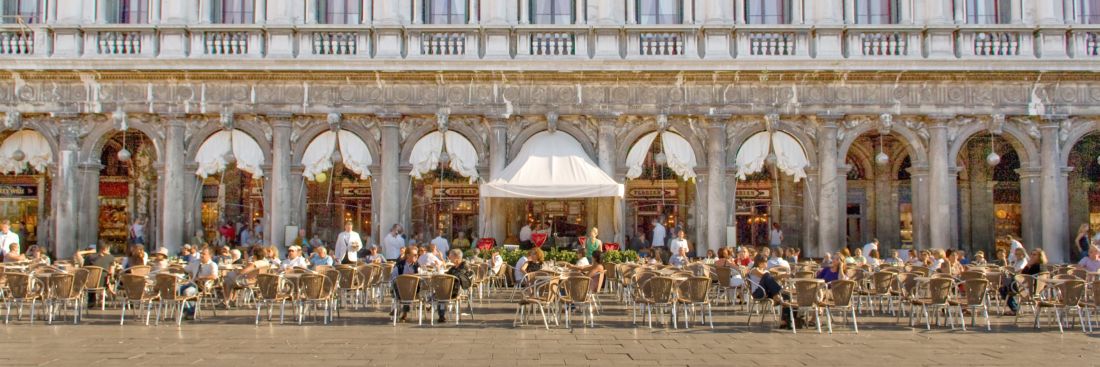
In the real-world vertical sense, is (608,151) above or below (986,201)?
above

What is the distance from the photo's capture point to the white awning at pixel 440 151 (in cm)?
2260

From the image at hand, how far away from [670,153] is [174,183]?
459 inches

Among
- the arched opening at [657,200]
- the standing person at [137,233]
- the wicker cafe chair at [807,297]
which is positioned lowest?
the wicker cafe chair at [807,297]

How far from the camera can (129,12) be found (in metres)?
23.4

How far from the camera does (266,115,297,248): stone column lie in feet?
73.8

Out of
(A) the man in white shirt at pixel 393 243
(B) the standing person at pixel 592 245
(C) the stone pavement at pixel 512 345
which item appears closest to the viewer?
(C) the stone pavement at pixel 512 345

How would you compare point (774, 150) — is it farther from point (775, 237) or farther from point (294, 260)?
point (294, 260)

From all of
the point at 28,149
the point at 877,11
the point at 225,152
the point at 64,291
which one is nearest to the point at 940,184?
the point at 877,11

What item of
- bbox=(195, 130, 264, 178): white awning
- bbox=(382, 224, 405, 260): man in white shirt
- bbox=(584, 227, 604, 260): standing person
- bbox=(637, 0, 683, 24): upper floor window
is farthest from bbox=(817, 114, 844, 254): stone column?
bbox=(195, 130, 264, 178): white awning

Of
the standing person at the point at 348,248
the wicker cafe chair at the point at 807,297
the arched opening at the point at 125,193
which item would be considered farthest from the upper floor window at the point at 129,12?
the wicker cafe chair at the point at 807,297

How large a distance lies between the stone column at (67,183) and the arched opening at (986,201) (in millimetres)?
22342

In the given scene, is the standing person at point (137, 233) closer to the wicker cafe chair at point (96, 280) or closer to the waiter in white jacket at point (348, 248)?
the waiter in white jacket at point (348, 248)

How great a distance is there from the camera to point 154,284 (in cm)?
1345

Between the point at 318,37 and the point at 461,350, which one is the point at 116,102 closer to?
the point at 318,37
